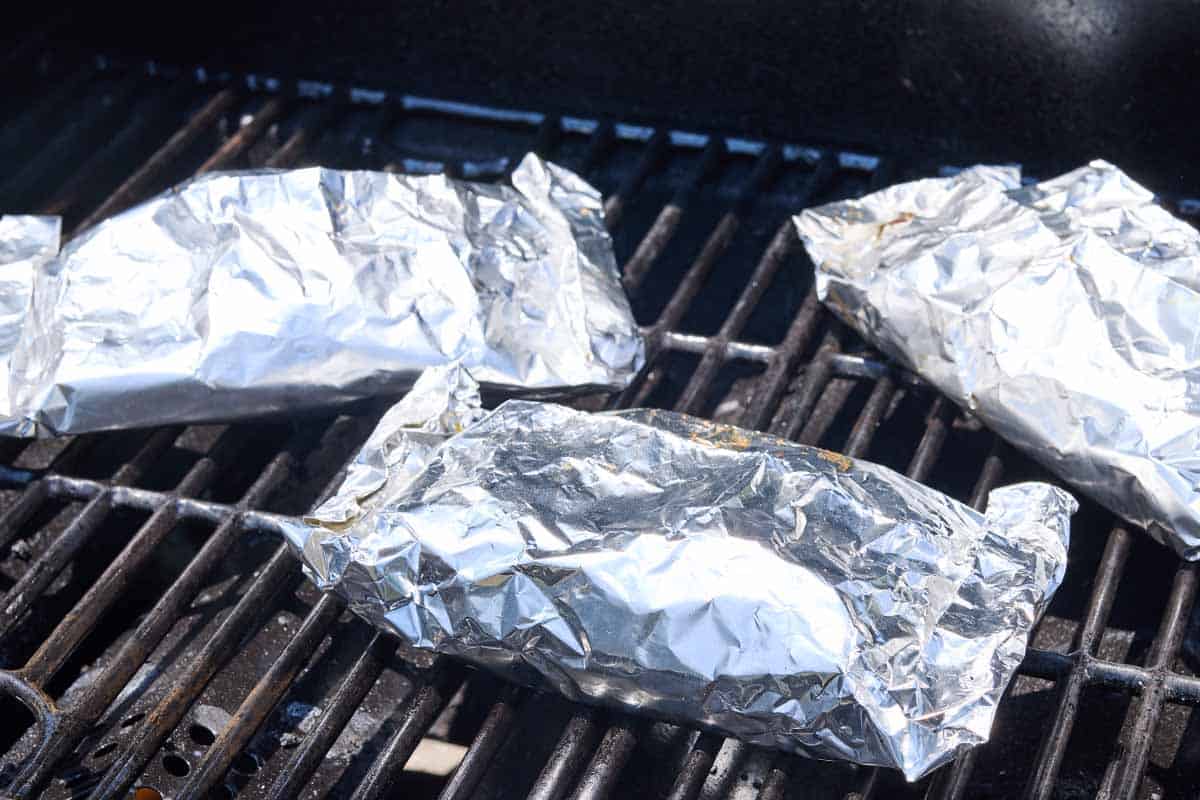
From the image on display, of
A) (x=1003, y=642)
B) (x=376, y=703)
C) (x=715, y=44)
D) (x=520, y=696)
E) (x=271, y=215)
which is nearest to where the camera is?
(x=1003, y=642)

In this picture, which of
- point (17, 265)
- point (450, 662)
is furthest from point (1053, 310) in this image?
point (17, 265)

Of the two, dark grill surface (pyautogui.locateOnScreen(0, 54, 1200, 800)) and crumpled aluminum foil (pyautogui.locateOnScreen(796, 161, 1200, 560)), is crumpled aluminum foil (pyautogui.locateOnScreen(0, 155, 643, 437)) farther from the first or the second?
crumpled aluminum foil (pyautogui.locateOnScreen(796, 161, 1200, 560))

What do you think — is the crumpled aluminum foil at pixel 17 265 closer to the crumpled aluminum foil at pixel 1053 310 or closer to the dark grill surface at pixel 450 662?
the dark grill surface at pixel 450 662

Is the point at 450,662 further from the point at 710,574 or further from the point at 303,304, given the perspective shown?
the point at 303,304

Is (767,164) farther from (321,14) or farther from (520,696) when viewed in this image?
(520,696)

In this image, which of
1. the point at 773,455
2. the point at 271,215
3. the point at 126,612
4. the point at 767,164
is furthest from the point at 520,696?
the point at 767,164

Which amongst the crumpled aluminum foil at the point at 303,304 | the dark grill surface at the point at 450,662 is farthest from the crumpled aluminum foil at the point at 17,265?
the dark grill surface at the point at 450,662
